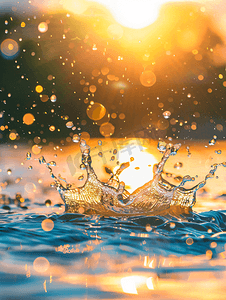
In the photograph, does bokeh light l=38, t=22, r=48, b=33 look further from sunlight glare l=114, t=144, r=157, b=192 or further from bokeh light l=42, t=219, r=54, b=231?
bokeh light l=42, t=219, r=54, b=231

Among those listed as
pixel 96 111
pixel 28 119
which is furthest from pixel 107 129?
pixel 28 119

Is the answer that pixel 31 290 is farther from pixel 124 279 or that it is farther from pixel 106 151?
pixel 106 151

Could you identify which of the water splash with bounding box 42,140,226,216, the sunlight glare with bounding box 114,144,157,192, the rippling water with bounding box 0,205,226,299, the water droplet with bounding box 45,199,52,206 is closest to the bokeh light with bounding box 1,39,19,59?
the sunlight glare with bounding box 114,144,157,192

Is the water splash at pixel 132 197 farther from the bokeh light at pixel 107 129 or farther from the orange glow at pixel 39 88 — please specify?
the orange glow at pixel 39 88

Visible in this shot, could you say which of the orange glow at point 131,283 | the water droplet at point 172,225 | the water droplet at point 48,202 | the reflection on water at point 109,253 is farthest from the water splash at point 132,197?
the orange glow at point 131,283

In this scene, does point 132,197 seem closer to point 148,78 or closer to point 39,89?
point 148,78

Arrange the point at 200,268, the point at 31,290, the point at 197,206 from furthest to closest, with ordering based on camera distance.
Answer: the point at 197,206, the point at 200,268, the point at 31,290

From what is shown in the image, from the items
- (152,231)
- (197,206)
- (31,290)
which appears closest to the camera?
(31,290)

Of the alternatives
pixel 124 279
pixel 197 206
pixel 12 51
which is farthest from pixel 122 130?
pixel 124 279
